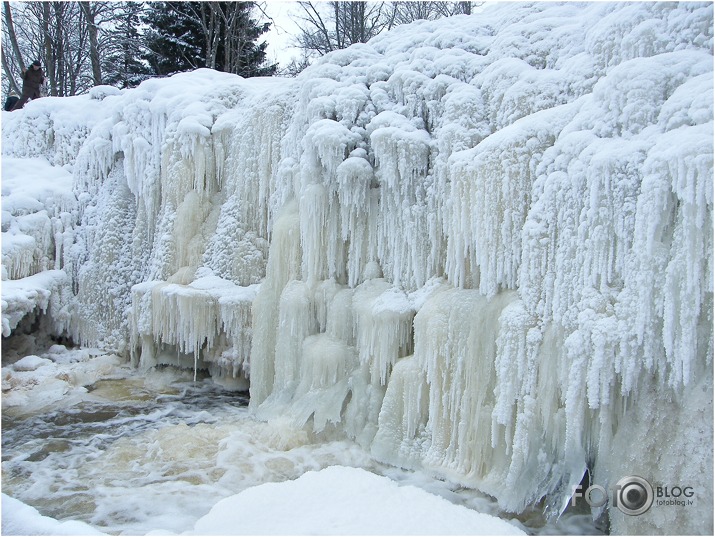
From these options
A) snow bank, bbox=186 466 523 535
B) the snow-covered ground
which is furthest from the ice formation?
snow bank, bbox=186 466 523 535

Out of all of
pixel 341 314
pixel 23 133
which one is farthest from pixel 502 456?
pixel 23 133

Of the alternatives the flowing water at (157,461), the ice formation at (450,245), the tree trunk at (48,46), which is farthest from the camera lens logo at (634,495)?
the tree trunk at (48,46)

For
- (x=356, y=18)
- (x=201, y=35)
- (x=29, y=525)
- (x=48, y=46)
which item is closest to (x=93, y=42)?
(x=48, y=46)

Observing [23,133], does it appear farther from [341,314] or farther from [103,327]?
[341,314]

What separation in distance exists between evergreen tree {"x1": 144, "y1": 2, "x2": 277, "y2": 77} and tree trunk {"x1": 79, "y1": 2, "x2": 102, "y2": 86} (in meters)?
1.48

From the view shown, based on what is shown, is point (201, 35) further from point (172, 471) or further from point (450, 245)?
point (172, 471)

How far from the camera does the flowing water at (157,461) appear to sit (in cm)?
447

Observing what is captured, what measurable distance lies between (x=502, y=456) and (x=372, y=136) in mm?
3217

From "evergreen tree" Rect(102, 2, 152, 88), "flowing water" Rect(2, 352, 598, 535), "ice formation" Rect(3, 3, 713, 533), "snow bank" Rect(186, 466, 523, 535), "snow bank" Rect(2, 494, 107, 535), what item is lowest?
"flowing water" Rect(2, 352, 598, 535)

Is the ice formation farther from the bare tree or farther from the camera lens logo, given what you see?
the bare tree

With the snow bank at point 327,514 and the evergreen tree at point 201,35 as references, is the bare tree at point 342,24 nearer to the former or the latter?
the evergreen tree at point 201,35

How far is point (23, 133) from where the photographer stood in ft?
34.9

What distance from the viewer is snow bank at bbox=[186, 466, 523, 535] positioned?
3.47m

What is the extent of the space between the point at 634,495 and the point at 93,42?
1815 centimetres
